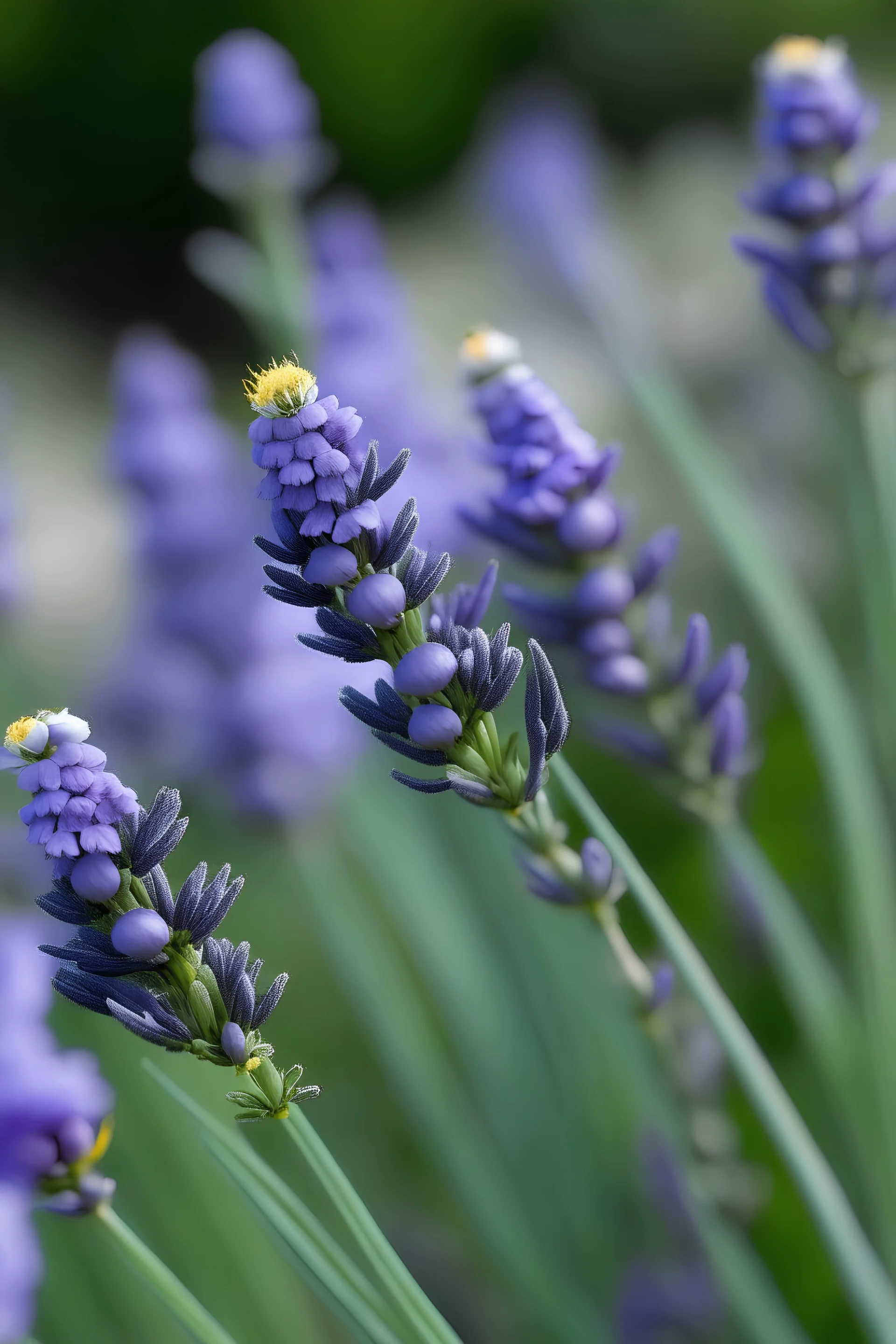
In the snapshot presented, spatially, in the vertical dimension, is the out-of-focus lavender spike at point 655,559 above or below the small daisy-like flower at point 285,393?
above

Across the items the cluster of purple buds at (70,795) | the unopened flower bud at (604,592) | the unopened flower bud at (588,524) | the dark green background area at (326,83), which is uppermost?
the dark green background area at (326,83)

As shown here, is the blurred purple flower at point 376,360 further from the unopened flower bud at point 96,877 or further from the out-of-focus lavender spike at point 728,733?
the unopened flower bud at point 96,877

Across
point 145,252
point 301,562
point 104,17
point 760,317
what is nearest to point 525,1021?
point 301,562

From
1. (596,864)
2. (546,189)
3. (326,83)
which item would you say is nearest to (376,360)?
(596,864)

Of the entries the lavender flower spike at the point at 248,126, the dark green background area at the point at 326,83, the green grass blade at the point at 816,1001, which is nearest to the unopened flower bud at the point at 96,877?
the green grass blade at the point at 816,1001

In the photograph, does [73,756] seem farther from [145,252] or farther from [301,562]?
[145,252]

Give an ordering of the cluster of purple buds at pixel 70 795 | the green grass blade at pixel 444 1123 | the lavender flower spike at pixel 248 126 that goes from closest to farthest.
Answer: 1. the cluster of purple buds at pixel 70 795
2. the green grass blade at pixel 444 1123
3. the lavender flower spike at pixel 248 126

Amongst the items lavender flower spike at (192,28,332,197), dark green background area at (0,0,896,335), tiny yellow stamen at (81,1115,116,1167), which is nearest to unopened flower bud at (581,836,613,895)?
tiny yellow stamen at (81,1115,116,1167)
